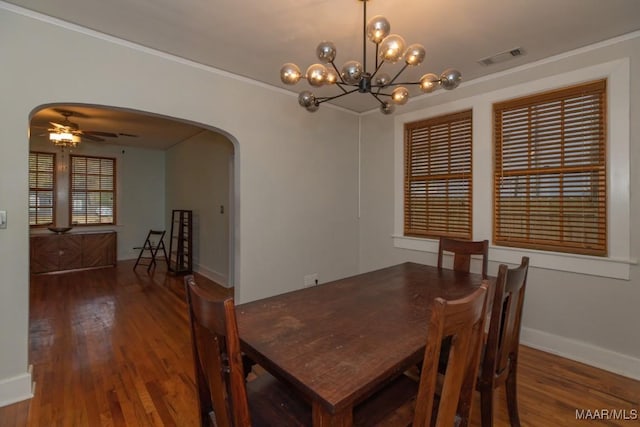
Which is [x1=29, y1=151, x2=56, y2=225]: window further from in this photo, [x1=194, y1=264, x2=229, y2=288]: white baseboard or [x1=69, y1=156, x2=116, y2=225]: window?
[x1=194, y1=264, x2=229, y2=288]: white baseboard

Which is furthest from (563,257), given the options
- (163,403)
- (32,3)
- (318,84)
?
(32,3)

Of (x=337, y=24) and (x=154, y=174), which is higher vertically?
(x=337, y=24)

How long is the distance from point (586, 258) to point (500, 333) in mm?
1570

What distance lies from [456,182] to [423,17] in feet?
5.69

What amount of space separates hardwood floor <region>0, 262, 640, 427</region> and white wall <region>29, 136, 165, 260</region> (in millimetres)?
3135

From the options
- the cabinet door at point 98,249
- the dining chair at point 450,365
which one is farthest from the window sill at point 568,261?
the cabinet door at point 98,249

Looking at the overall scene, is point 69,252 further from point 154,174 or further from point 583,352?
point 583,352

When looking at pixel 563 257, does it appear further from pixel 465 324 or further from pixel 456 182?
→ pixel 465 324

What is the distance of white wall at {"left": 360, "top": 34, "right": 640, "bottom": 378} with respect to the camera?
2.17m

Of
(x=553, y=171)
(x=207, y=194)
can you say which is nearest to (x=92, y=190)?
(x=207, y=194)

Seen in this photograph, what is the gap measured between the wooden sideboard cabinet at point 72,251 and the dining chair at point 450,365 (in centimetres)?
640

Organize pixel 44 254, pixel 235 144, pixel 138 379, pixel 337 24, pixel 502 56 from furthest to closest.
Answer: pixel 44 254
pixel 235 144
pixel 502 56
pixel 138 379
pixel 337 24

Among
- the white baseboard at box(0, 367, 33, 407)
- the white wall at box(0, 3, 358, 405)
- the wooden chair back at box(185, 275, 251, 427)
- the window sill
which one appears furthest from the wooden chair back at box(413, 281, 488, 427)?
the white baseboard at box(0, 367, 33, 407)

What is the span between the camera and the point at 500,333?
1.44 m
